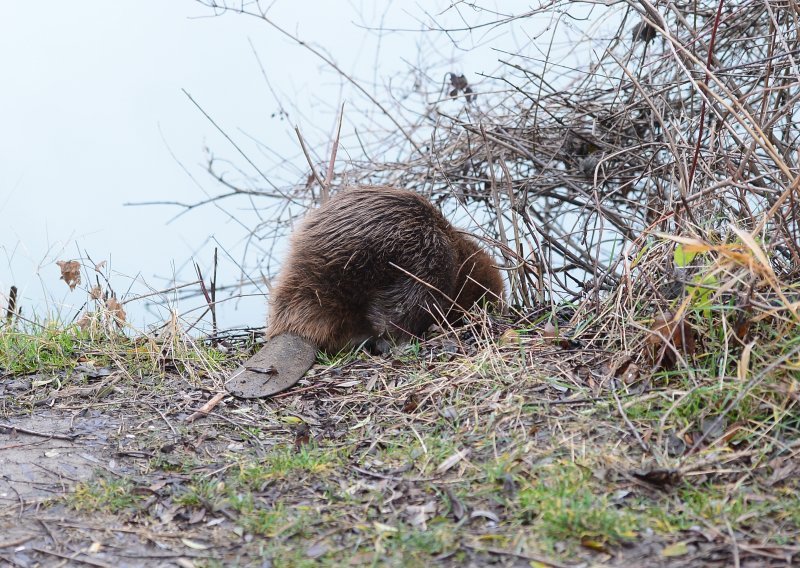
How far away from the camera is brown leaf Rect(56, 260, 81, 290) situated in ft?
13.2

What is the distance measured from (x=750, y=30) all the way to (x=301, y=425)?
3239 mm

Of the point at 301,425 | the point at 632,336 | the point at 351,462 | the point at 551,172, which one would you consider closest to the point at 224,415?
the point at 301,425

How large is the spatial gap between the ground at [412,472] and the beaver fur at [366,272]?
31 cm

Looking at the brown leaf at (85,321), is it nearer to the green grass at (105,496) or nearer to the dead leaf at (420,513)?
the green grass at (105,496)

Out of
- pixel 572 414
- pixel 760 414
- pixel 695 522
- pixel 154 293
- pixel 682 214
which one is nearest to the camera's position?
pixel 695 522

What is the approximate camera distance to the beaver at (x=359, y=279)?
336cm

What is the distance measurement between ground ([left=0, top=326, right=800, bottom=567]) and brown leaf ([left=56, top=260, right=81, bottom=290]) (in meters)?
0.89

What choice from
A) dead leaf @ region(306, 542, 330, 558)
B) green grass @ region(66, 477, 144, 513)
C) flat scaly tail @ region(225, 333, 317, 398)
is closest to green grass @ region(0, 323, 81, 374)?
flat scaly tail @ region(225, 333, 317, 398)

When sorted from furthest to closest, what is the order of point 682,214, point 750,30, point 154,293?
point 750,30 < point 154,293 < point 682,214

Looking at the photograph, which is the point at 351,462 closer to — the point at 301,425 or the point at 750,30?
the point at 301,425

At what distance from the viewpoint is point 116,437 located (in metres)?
2.86

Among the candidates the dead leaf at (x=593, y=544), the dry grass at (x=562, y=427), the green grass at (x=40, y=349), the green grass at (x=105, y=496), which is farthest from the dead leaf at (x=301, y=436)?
the green grass at (x=40, y=349)

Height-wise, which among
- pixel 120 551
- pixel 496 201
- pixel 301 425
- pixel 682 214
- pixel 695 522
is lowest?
pixel 695 522

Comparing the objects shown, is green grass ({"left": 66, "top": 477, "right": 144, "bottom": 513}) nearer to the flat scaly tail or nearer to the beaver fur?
the flat scaly tail
